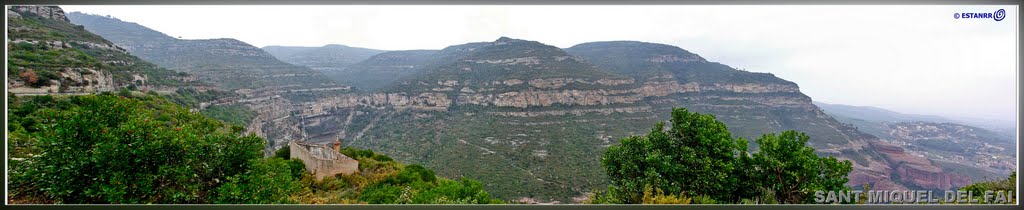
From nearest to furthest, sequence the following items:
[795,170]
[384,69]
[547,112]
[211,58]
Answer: [795,170] → [547,112] → [211,58] → [384,69]

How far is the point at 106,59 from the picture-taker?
69.4ft

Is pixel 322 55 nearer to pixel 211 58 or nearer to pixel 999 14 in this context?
pixel 211 58

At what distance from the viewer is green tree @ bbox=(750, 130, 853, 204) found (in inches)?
186

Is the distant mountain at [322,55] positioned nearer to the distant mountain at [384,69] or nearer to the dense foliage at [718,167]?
the distant mountain at [384,69]

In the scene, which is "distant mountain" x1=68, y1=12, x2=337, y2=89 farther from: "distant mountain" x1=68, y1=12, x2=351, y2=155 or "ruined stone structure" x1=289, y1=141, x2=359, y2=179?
"ruined stone structure" x1=289, y1=141, x2=359, y2=179

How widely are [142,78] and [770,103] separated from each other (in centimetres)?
4506

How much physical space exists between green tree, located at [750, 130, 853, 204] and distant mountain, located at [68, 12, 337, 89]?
35645 millimetres

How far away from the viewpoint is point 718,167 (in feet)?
17.3

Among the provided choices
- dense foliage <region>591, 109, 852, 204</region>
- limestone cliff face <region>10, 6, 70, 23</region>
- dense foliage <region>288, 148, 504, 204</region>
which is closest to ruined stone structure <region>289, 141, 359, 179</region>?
dense foliage <region>288, 148, 504, 204</region>

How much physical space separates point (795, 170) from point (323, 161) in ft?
30.7

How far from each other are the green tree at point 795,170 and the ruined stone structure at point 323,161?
8.93m

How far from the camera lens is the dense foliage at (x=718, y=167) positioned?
15.8 feet

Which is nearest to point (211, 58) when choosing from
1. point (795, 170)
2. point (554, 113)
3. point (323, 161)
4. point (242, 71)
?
point (242, 71)

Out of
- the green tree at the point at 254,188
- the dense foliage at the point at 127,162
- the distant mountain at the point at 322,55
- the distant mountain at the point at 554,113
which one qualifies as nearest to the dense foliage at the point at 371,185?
the green tree at the point at 254,188
